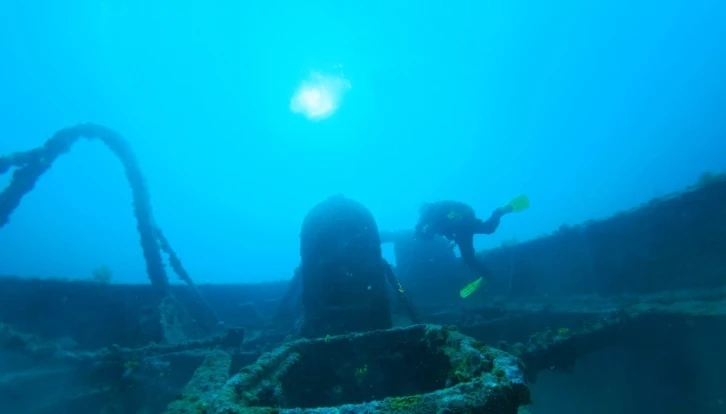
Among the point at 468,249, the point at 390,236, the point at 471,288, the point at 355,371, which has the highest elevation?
the point at 390,236

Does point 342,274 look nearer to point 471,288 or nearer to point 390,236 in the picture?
point 471,288

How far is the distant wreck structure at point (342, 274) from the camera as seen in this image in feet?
31.6

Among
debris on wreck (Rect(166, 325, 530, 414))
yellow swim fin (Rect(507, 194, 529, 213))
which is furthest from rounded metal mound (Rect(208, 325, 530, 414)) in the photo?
yellow swim fin (Rect(507, 194, 529, 213))

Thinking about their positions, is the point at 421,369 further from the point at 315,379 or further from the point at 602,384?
the point at 602,384

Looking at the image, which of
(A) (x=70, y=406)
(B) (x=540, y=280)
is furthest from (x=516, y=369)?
(B) (x=540, y=280)

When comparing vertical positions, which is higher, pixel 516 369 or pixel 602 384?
pixel 516 369

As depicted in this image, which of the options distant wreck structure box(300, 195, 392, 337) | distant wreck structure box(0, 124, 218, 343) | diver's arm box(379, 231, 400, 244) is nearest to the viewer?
distant wreck structure box(300, 195, 392, 337)

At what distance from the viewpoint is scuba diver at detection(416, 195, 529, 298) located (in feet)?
47.3

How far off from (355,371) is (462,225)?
9773 millimetres

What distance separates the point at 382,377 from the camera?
5.50m

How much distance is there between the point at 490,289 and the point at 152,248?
13778 millimetres

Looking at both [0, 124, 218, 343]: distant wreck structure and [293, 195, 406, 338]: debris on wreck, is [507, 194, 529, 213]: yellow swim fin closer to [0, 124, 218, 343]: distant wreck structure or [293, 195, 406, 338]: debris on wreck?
[293, 195, 406, 338]: debris on wreck

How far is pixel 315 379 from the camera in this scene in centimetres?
550

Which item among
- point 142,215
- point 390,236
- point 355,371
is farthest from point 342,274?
point 390,236
